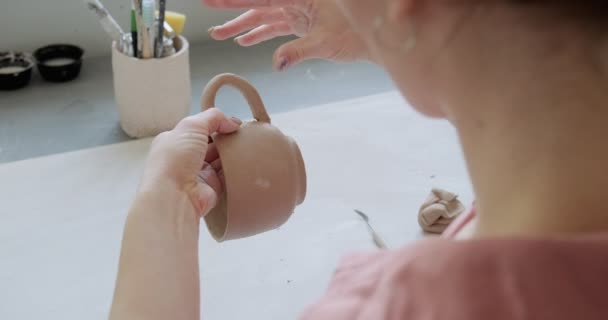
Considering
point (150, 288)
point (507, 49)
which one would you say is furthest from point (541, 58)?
point (150, 288)

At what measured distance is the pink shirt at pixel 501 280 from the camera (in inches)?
12.4

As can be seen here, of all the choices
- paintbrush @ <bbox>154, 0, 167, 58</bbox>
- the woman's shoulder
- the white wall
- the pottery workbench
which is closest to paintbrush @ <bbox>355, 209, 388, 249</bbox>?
the pottery workbench

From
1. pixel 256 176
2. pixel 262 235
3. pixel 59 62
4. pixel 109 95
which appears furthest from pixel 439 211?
pixel 59 62

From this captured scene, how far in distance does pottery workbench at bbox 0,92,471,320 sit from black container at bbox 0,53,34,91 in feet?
0.79

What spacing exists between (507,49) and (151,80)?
79 cm

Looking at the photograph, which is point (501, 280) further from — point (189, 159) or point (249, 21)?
point (249, 21)

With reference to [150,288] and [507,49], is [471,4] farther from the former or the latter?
[150,288]

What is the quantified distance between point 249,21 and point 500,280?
57cm

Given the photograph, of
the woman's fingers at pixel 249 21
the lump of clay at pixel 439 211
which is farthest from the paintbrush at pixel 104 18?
the lump of clay at pixel 439 211

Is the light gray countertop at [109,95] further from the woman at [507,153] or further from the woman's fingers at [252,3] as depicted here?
the woman at [507,153]

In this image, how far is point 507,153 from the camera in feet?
1.14

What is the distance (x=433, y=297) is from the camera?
0.34 meters

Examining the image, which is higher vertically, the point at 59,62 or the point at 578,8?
the point at 578,8

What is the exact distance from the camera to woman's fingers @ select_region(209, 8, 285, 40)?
0.81m
